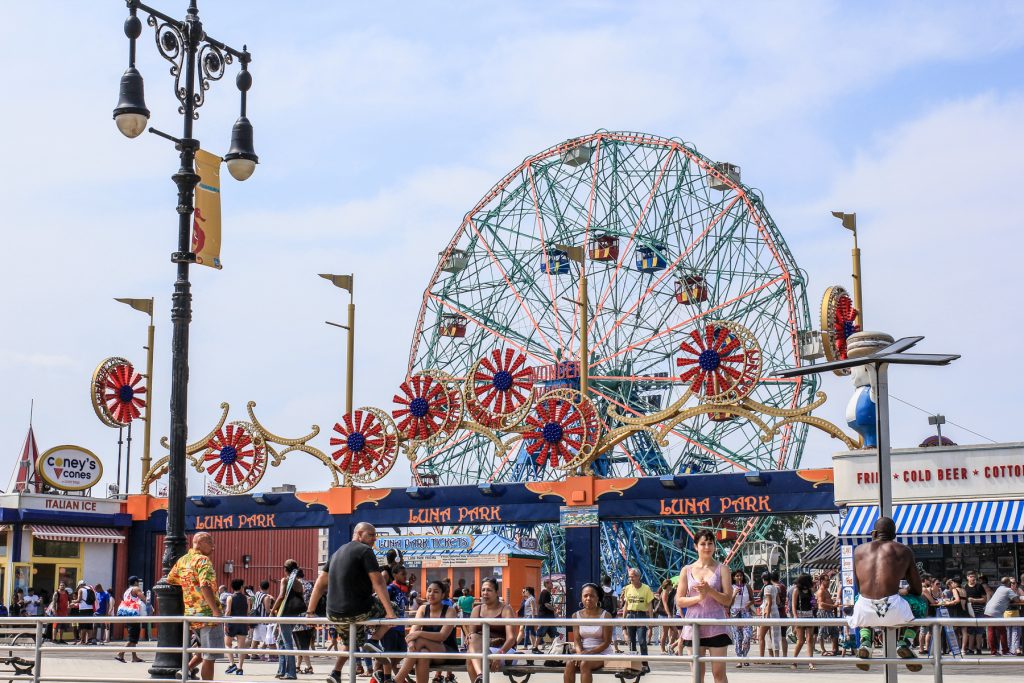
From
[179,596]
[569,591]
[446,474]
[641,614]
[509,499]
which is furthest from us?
[446,474]

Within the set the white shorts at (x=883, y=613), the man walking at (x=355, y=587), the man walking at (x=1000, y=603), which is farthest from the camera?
the man walking at (x=1000, y=603)

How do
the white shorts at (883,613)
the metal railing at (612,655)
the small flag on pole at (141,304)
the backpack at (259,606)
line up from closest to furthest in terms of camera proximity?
the metal railing at (612,655), the white shorts at (883,613), the backpack at (259,606), the small flag on pole at (141,304)

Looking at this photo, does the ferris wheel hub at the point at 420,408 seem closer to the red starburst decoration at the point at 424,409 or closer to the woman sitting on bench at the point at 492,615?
the red starburst decoration at the point at 424,409

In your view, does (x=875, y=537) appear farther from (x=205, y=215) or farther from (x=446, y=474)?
(x=446, y=474)

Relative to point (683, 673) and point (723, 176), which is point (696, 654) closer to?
point (683, 673)

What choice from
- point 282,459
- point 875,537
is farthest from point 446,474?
point 875,537

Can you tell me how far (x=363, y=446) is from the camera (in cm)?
3575

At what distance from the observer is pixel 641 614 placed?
2266 centimetres

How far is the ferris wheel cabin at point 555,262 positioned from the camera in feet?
147

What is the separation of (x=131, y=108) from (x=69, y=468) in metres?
25.8

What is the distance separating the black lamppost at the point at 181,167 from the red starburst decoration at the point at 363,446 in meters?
20.1

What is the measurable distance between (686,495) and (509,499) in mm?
4459

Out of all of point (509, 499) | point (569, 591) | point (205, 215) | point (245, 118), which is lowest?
point (569, 591)

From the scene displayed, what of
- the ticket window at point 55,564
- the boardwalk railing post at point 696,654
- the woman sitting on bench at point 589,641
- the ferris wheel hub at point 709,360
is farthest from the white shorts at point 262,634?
the boardwalk railing post at point 696,654
